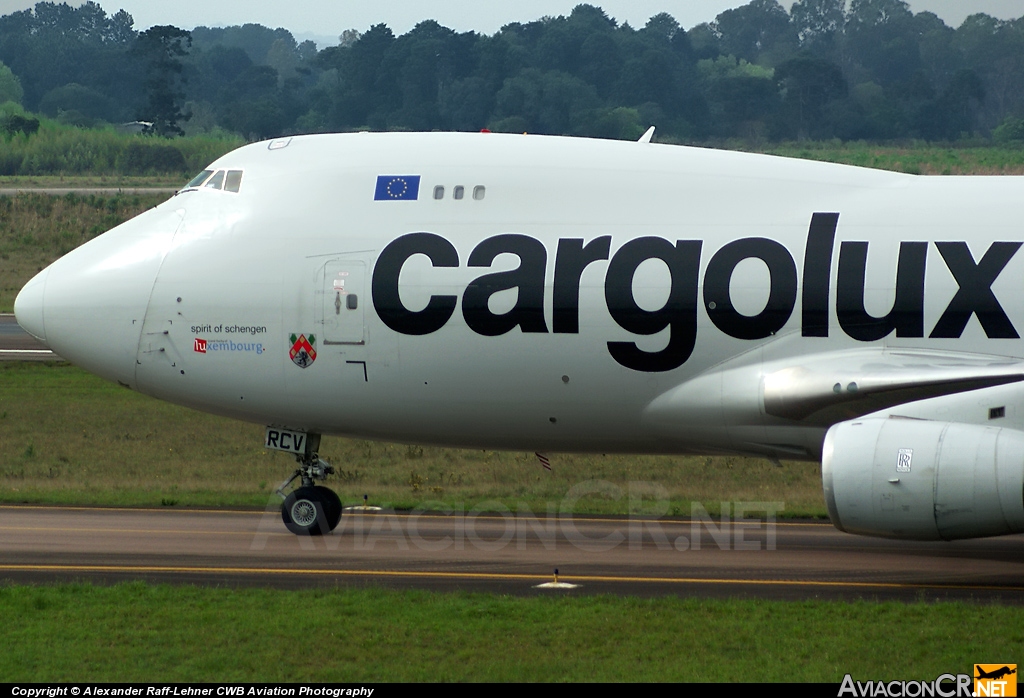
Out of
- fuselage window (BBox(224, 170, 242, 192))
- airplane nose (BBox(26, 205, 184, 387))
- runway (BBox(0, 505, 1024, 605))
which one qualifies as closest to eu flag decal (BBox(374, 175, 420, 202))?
fuselage window (BBox(224, 170, 242, 192))

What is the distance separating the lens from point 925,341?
17.9 metres

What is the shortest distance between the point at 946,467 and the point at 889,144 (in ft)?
306

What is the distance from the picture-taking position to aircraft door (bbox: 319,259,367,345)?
19391 millimetres

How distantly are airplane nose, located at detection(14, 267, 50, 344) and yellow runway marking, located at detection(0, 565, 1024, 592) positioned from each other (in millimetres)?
3719

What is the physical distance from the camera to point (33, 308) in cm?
2033

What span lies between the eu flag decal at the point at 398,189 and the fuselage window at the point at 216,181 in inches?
102

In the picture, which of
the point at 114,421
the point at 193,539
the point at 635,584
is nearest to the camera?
the point at 635,584

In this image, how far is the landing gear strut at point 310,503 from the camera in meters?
20.7

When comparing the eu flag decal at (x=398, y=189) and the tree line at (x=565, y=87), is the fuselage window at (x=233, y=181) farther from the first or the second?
the tree line at (x=565, y=87)

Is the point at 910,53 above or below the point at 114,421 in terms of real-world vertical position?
above

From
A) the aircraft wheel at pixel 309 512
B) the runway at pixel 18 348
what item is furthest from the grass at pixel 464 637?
the runway at pixel 18 348

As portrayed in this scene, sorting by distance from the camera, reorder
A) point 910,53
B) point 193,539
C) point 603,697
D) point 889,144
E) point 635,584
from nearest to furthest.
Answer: point 603,697 → point 635,584 → point 193,539 → point 889,144 → point 910,53

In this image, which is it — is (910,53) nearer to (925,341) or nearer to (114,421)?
(114,421)

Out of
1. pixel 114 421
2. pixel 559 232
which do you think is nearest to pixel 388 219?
pixel 559 232
